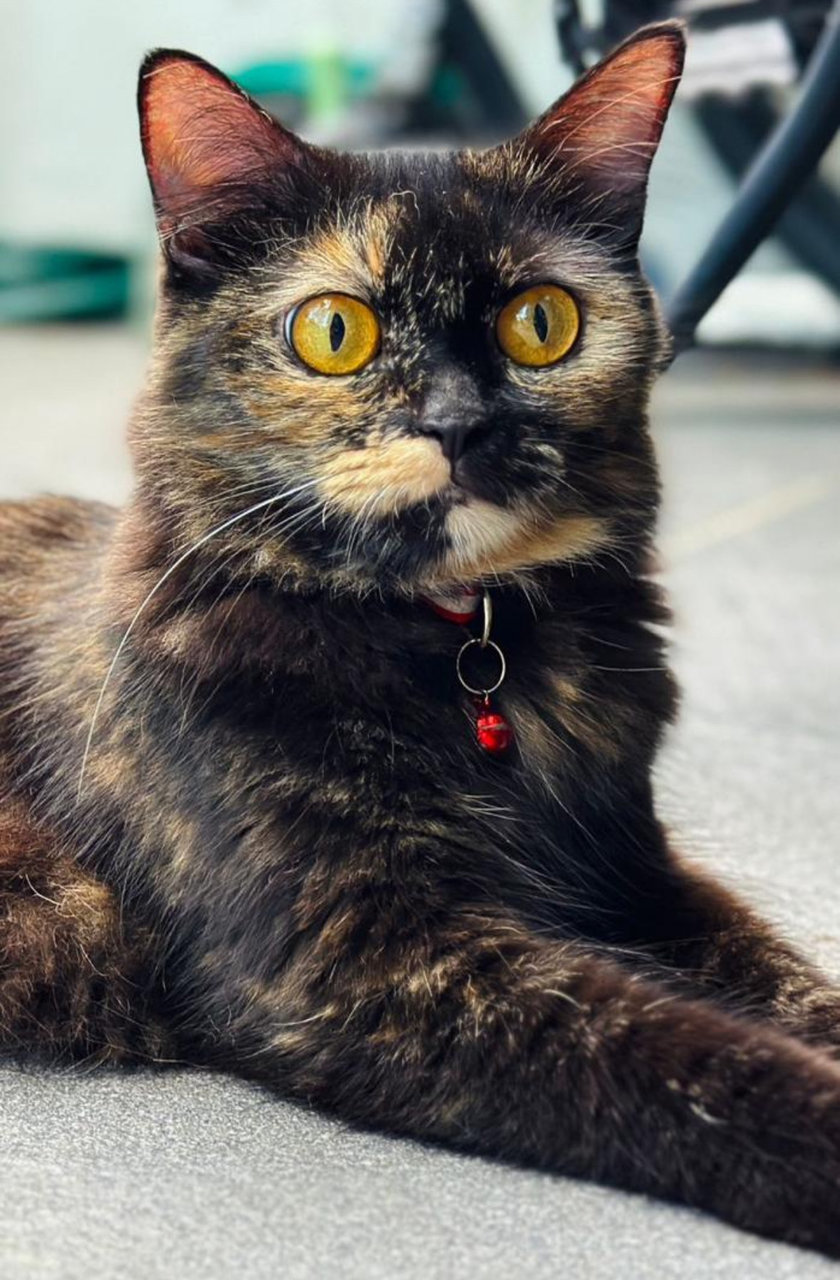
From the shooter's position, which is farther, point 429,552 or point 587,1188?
point 429,552

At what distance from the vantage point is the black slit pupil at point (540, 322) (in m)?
1.42

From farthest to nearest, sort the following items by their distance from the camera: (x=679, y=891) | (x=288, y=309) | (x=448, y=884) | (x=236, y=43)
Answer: (x=236, y=43) → (x=679, y=891) → (x=288, y=309) → (x=448, y=884)

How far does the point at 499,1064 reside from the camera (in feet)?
3.88

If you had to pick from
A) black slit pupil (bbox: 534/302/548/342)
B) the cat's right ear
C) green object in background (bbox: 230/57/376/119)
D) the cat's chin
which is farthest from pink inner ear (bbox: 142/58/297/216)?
green object in background (bbox: 230/57/376/119)

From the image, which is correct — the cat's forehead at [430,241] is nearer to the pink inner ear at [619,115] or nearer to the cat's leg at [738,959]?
the pink inner ear at [619,115]

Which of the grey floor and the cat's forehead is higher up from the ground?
the cat's forehead

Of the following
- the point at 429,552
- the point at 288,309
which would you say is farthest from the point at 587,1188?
the point at 288,309

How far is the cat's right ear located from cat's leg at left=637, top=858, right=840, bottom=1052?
739 millimetres

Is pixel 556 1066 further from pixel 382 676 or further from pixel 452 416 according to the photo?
pixel 452 416

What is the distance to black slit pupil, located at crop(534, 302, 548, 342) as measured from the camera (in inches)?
56.0

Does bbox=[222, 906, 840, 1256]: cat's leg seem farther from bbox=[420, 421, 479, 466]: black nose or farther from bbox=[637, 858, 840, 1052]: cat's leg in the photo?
bbox=[420, 421, 479, 466]: black nose

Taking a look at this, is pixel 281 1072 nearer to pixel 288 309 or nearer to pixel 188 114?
pixel 288 309

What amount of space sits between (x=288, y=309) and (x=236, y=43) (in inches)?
196

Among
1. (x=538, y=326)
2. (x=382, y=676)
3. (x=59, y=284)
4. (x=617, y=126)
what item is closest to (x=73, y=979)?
(x=382, y=676)
